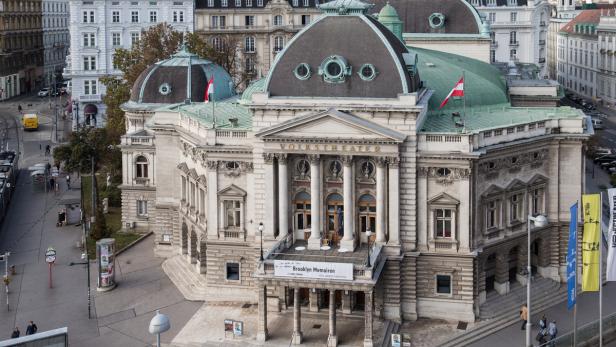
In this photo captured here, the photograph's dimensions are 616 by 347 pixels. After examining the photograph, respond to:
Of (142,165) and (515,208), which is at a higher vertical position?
(142,165)

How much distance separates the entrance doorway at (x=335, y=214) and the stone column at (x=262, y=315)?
8228 millimetres

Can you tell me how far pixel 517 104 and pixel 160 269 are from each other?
39.5m

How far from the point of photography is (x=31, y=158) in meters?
147

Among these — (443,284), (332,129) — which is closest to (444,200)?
(443,284)

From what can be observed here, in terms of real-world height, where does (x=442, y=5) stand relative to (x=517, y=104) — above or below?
above

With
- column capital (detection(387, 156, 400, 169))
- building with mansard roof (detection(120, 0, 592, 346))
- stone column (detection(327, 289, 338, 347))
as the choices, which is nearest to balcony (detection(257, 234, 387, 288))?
building with mansard roof (detection(120, 0, 592, 346))

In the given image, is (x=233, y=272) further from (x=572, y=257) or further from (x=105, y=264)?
(x=572, y=257)

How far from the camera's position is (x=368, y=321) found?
6844 cm

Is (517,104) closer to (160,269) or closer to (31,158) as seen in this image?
(160,269)

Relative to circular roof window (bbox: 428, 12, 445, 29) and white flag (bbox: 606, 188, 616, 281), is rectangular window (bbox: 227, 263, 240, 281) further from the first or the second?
circular roof window (bbox: 428, 12, 445, 29)

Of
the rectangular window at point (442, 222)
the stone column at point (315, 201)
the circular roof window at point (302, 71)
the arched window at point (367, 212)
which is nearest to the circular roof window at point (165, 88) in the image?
the circular roof window at point (302, 71)

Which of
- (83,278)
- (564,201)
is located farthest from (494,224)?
(83,278)

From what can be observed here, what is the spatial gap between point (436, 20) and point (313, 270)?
43926mm

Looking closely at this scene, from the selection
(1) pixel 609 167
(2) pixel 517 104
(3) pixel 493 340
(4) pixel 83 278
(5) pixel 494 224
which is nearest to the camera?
(3) pixel 493 340
